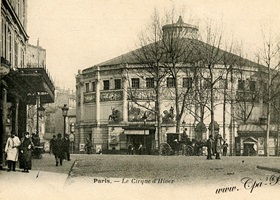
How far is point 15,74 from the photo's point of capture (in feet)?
56.9

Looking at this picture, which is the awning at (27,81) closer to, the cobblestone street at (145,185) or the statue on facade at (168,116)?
the cobblestone street at (145,185)

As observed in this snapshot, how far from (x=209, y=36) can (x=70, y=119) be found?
25.3 metres

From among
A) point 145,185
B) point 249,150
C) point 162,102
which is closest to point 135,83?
point 162,102

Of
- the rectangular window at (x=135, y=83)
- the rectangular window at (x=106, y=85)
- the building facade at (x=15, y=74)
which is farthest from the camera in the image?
the rectangular window at (x=106, y=85)

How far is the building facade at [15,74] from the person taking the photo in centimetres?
1661

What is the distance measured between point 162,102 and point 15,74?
22.9m

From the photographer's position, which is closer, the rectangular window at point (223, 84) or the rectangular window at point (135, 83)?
the rectangular window at point (223, 84)

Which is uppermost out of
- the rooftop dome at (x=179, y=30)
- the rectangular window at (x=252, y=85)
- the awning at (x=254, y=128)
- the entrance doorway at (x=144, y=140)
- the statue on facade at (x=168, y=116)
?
the rooftop dome at (x=179, y=30)

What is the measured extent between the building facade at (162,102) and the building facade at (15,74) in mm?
13655

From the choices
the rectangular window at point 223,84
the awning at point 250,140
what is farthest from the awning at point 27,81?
the awning at point 250,140

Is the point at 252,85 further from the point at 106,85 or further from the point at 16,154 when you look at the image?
the point at 16,154

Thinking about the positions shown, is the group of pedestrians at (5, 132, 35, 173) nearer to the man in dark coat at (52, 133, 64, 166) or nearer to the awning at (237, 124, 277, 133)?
the man in dark coat at (52, 133, 64, 166)

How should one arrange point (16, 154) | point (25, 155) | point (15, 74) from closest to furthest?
point (16, 154)
point (25, 155)
point (15, 74)

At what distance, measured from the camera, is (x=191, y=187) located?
14000 mm
